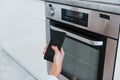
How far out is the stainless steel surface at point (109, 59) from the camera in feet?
3.06

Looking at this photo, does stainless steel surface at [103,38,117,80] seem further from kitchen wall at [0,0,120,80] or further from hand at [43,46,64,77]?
kitchen wall at [0,0,120,80]

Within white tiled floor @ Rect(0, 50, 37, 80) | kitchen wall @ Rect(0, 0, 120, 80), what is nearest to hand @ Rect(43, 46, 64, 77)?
kitchen wall @ Rect(0, 0, 120, 80)

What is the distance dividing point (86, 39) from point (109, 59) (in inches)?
6.2

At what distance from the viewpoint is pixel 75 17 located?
111 centimetres

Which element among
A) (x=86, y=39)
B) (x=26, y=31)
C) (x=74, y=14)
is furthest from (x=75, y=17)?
(x=26, y=31)

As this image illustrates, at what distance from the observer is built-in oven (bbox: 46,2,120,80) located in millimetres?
943

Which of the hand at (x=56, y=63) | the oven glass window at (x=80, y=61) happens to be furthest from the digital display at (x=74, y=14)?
the hand at (x=56, y=63)

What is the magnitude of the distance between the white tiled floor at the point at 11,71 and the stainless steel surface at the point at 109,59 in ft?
3.58

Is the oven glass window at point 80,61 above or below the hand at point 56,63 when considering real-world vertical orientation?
below

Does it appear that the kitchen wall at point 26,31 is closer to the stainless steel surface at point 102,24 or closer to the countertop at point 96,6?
the countertop at point 96,6

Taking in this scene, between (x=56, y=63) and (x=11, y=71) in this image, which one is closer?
(x=56, y=63)

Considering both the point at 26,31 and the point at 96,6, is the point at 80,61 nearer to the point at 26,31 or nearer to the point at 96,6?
the point at 96,6

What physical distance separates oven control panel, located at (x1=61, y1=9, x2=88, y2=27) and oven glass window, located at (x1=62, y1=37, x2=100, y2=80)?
0.42 feet

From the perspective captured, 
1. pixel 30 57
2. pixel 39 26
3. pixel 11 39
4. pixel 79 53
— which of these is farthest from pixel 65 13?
pixel 11 39
